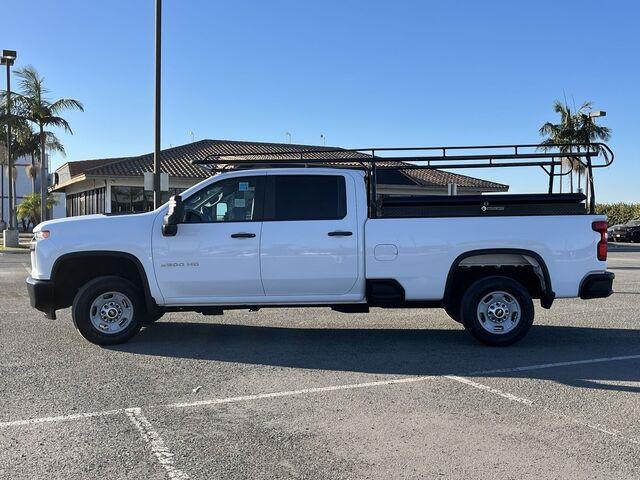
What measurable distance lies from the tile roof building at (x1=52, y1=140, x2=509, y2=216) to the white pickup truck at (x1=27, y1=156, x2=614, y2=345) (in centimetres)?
1734

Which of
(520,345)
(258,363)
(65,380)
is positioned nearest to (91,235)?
(65,380)

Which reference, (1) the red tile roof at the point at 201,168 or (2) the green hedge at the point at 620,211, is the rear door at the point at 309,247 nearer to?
(1) the red tile roof at the point at 201,168

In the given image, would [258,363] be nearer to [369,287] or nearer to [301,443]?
[369,287]

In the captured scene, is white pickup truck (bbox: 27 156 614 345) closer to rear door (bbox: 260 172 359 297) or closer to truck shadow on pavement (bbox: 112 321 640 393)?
rear door (bbox: 260 172 359 297)

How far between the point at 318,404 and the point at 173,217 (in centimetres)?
282

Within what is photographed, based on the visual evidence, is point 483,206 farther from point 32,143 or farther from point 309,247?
point 32,143

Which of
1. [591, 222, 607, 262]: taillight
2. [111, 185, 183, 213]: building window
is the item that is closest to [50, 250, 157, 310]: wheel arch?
[591, 222, 607, 262]: taillight

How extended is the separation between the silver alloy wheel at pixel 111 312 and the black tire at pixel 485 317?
389 cm

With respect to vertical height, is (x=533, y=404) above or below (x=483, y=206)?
below

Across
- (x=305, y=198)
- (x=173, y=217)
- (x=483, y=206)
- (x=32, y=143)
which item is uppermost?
(x=32, y=143)

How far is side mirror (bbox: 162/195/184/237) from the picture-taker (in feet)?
21.6

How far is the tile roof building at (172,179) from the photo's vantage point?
27062 mm

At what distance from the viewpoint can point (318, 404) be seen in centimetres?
489

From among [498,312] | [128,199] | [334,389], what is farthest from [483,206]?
[128,199]
